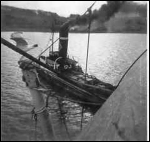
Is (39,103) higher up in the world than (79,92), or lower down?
higher up

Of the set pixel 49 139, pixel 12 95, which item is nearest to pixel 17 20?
pixel 12 95

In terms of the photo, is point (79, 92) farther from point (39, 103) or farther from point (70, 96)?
point (39, 103)

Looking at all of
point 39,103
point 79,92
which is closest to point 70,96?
point 79,92

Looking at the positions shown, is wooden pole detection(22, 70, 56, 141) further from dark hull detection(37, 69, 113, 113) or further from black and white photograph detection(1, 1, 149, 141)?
dark hull detection(37, 69, 113, 113)

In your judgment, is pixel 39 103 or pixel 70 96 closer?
pixel 39 103

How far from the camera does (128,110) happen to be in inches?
57.8

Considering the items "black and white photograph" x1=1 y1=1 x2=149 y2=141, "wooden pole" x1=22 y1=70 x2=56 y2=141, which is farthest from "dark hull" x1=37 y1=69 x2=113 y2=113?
"wooden pole" x1=22 y1=70 x2=56 y2=141

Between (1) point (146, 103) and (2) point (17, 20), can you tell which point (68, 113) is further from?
(2) point (17, 20)

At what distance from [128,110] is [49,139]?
4.92 m

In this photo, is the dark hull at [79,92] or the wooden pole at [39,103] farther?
the dark hull at [79,92]

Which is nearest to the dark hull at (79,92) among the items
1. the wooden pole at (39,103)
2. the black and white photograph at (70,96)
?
the black and white photograph at (70,96)

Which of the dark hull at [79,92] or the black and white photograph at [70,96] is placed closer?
the black and white photograph at [70,96]

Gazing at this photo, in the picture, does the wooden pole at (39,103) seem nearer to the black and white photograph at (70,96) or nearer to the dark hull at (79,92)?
the black and white photograph at (70,96)

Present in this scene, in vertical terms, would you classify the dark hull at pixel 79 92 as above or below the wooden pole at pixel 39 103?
below
